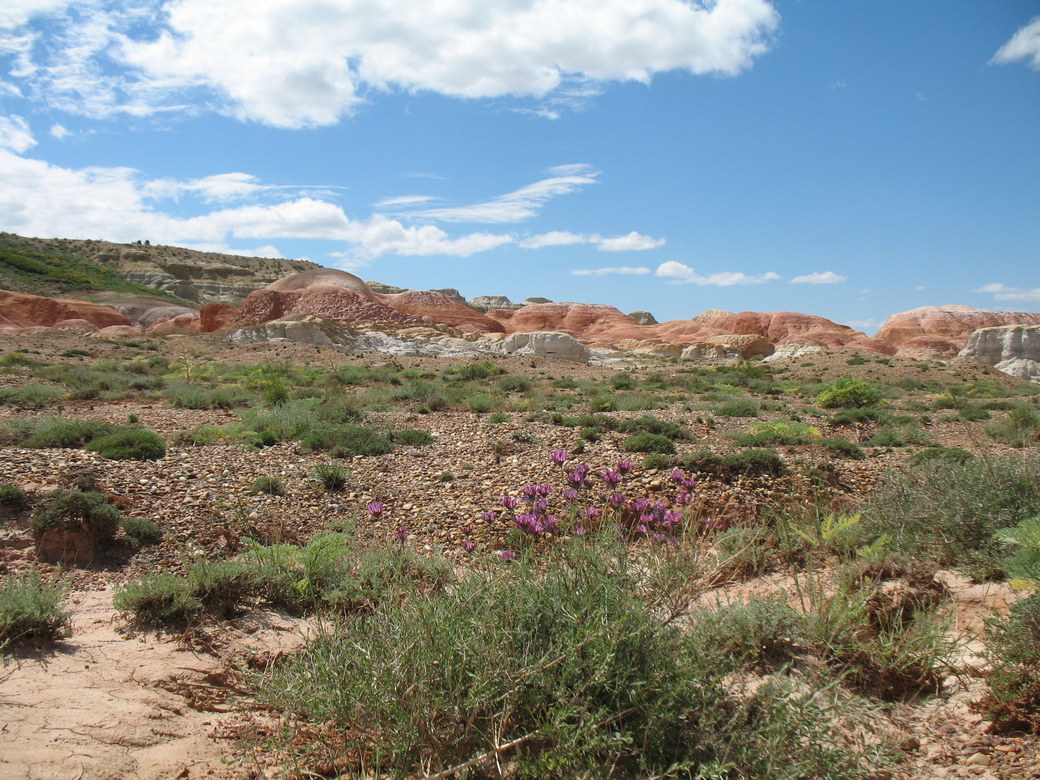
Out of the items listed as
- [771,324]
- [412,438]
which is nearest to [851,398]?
[412,438]

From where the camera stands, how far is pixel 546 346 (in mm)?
31906

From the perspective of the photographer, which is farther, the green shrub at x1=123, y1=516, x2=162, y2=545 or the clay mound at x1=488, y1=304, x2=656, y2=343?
the clay mound at x1=488, y1=304, x2=656, y2=343

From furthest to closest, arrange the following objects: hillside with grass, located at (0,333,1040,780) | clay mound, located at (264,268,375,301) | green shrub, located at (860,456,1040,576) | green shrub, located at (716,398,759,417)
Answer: clay mound, located at (264,268,375,301)
green shrub, located at (716,398,759,417)
green shrub, located at (860,456,1040,576)
hillside with grass, located at (0,333,1040,780)

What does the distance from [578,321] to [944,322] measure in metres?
28.4

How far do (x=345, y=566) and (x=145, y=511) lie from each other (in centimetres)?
237

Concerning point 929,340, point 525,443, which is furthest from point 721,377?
point 929,340

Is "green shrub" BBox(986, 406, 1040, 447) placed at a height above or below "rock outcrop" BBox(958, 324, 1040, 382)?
below

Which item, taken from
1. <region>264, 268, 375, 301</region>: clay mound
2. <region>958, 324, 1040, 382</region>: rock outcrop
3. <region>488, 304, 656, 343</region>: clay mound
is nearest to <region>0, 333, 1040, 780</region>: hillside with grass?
<region>264, 268, 375, 301</region>: clay mound

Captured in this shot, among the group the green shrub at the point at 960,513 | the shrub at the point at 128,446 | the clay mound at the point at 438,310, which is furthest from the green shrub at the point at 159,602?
the clay mound at the point at 438,310

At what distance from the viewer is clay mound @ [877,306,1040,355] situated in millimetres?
46656

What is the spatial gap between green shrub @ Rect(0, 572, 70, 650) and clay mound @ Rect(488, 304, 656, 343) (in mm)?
46332

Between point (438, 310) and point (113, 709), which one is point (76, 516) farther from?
point (438, 310)

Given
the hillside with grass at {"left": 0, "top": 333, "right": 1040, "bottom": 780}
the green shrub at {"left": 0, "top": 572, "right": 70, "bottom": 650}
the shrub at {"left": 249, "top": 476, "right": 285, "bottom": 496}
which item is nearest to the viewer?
the hillside with grass at {"left": 0, "top": 333, "right": 1040, "bottom": 780}

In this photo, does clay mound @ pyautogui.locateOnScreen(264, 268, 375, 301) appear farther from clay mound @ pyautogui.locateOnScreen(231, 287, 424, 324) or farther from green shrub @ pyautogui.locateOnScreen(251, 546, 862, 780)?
green shrub @ pyautogui.locateOnScreen(251, 546, 862, 780)
